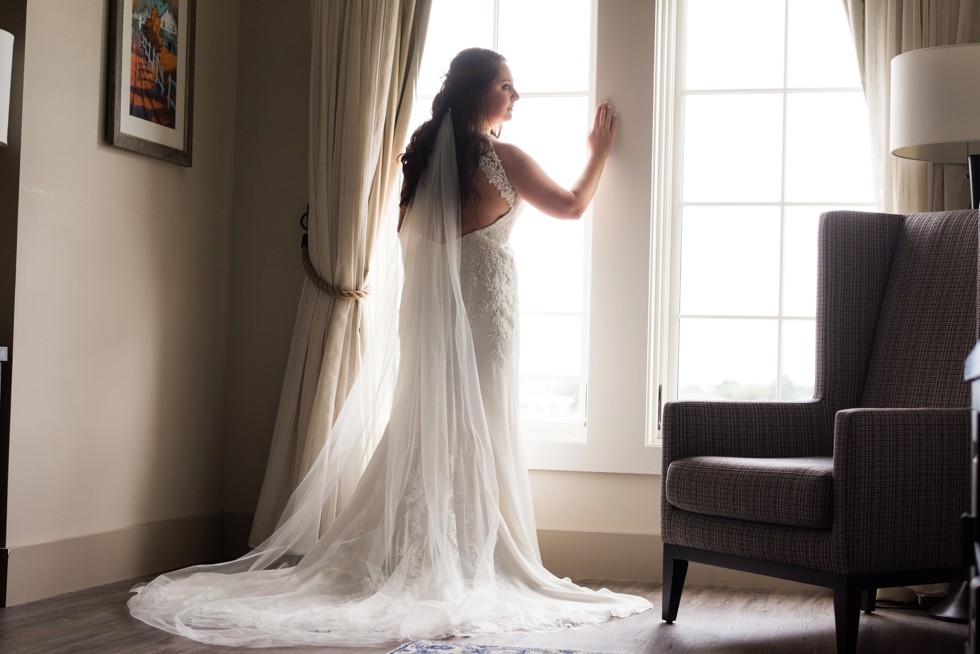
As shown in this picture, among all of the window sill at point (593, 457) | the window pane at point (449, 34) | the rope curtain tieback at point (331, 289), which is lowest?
the window sill at point (593, 457)

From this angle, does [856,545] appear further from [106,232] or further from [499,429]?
[106,232]

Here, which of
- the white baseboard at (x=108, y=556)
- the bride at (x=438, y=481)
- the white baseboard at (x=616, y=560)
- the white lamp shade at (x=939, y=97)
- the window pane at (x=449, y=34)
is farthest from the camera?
the window pane at (x=449, y=34)

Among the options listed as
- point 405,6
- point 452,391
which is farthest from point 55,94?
point 452,391

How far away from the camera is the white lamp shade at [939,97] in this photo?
2.98 m

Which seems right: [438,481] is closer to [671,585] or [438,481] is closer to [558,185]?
[671,585]

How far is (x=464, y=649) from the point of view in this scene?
2559mm

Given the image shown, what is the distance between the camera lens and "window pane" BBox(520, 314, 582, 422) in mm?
3979

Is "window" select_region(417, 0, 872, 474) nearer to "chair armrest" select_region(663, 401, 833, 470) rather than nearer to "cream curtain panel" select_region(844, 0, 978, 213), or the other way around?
"cream curtain panel" select_region(844, 0, 978, 213)

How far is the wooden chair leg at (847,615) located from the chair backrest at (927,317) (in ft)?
2.57

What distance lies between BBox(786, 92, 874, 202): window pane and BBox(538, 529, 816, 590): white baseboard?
1409mm

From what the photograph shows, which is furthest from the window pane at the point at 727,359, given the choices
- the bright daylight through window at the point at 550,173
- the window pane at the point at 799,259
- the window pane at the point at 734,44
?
the window pane at the point at 734,44

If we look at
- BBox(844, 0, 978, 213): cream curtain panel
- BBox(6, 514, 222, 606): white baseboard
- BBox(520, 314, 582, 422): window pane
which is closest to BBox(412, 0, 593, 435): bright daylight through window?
BBox(520, 314, 582, 422): window pane

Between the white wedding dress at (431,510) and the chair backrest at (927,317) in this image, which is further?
A: the chair backrest at (927,317)

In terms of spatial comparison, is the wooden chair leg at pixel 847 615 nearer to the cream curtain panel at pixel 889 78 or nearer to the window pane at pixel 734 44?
the cream curtain panel at pixel 889 78
